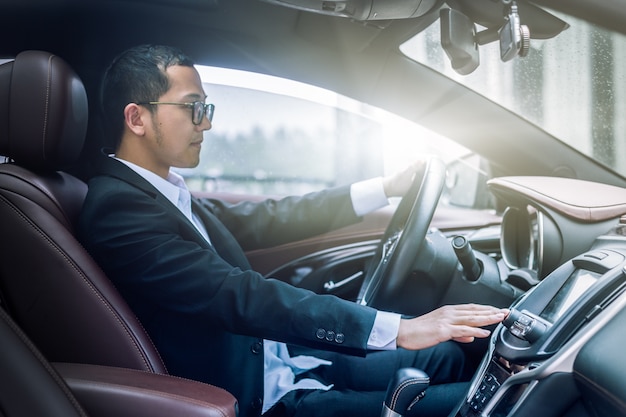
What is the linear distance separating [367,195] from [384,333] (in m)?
0.68

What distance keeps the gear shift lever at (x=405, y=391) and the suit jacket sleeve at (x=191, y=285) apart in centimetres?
9

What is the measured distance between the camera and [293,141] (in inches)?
78.4

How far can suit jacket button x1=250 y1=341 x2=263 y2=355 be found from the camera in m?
1.38

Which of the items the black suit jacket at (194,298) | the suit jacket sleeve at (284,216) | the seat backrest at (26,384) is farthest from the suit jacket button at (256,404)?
the suit jacket sleeve at (284,216)

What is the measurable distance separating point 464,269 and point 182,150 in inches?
27.4

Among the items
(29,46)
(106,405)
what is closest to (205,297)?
(106,405)

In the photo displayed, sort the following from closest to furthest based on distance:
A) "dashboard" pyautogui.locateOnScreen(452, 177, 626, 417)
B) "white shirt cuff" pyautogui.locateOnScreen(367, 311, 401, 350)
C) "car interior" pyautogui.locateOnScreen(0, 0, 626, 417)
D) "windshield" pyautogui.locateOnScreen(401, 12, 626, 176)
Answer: "dashboard" pyautogui.locateOnScreen(452, 177, 626, 417) < "car interior" pyautogui.locateOnScreen(0, 0, 626, 417) < "white shirt cuff" pyautogui.locateOnScreen(367, 311, 401, 350) < "windshield" pyautogui.locateOnScreen(401, 12, 626, 176)

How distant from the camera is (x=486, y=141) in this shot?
1.88 m

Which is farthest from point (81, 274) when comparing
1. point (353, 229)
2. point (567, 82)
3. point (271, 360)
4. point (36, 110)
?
point (567, 82)

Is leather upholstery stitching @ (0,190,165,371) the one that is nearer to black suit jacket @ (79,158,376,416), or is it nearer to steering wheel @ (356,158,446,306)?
black suit jacket @ (79,158,376,416)

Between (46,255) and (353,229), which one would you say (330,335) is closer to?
(46,255)

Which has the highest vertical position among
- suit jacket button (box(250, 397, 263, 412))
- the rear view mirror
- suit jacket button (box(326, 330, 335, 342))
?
the rear view mirror

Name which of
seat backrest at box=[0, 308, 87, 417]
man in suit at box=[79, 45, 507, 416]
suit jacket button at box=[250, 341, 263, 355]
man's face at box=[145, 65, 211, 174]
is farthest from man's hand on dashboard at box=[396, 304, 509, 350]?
man's face at box=[145, 65, 211, 174]

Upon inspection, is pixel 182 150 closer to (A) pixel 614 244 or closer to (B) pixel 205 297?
(B) pixel 205 297
